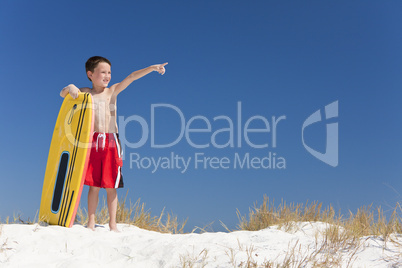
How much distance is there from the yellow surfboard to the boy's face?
8.8 inches

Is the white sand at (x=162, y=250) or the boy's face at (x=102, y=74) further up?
the boy's face at (x=102, y=74)

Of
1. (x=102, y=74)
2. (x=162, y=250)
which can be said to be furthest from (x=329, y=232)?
(x=102, y=74)

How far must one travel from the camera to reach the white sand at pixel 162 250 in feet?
9.25

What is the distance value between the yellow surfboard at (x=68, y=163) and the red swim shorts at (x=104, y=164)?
0.32ft

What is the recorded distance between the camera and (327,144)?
6496 millimetres

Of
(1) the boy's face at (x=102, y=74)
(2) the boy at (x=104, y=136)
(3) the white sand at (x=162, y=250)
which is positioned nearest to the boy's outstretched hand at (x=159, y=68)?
(2) the boy at (x=104, y=136)

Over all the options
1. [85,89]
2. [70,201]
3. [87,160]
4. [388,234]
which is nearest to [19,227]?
[70,201]

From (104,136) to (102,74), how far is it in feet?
2.52

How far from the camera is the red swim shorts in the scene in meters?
4.38

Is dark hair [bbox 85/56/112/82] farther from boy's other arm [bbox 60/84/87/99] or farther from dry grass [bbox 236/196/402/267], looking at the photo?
dry grass [bbox 236/196/402/267]

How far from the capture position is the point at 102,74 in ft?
15.1

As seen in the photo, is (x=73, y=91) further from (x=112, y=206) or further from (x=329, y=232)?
(x=329, y=232)

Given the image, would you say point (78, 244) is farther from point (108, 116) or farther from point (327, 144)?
point (327, 144)

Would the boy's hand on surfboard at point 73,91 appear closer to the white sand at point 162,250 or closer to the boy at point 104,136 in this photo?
the boy at point 104,136
